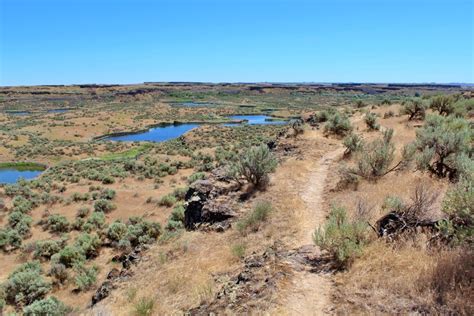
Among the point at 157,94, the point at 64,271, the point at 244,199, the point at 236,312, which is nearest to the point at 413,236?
the point at 236,312

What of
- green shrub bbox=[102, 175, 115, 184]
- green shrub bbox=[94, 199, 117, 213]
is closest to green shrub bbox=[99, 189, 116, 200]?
green shrub bbox=[94, 199, 117, 213]

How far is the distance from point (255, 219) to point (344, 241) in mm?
3386

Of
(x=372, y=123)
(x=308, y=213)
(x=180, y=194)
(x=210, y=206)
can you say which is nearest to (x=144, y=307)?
(x=308, y=213)

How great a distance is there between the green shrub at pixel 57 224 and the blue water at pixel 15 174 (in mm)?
17623

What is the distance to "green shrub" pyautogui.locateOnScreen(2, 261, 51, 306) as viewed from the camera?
11.7 m

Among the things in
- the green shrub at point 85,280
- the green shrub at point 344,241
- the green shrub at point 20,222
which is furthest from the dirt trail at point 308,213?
the green shrub at point 20,222

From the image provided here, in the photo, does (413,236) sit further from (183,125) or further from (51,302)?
(183,125)

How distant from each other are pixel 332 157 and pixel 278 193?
16.7 ft

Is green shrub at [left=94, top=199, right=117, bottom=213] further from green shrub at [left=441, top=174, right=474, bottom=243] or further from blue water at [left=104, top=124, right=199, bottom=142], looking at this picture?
blue water at [left=104, top=124, right=199, bottom=142]

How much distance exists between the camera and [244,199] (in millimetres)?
12047

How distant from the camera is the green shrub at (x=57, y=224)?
18.9 m

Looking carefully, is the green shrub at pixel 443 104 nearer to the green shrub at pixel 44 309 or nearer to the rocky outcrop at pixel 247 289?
the rocky outcrop at pixel 247 289

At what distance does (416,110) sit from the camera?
921 inches

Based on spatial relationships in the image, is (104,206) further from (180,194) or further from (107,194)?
(180,194)
